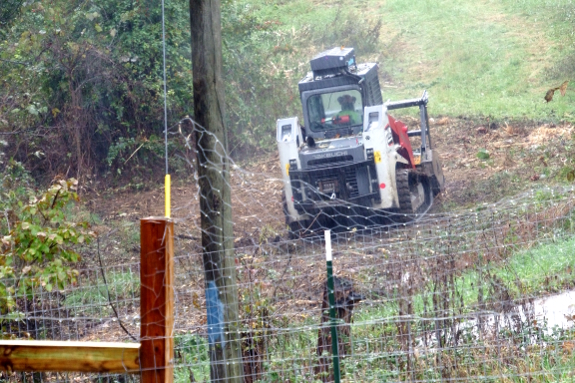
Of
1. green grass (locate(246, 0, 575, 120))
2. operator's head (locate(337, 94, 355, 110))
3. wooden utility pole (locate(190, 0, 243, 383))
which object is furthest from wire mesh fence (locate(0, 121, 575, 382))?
green grass (locate(246, 0, 575, 120))

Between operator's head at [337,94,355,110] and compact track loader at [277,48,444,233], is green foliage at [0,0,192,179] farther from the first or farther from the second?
operator's head at [337,94,355,110]

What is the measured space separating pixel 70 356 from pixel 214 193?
1456 mm

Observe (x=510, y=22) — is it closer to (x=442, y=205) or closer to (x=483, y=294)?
(x=442, y=205)

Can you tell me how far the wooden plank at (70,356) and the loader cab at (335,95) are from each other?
9.71m

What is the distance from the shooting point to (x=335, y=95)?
12984 millimetres

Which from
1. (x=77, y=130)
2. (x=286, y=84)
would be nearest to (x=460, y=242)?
(x=77, y=130)

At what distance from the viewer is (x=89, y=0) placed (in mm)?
17578

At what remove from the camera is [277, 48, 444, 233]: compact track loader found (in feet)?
39.9

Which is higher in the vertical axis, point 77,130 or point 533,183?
point 77,130

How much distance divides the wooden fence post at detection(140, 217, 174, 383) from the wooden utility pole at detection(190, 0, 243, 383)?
0.99 m

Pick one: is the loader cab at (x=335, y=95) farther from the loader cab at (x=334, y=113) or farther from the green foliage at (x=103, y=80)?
the green foliage at (x=103, y=80)

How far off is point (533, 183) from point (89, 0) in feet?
36.2

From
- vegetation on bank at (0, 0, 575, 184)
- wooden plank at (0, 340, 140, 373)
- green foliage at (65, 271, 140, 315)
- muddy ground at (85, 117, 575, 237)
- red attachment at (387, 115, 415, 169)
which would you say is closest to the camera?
wooden plank at (0, 340, 140, 373)

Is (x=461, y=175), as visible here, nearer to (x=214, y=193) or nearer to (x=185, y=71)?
(x=185, y=71)
